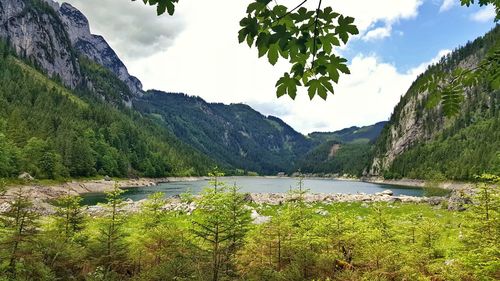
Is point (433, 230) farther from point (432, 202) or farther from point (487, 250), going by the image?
point (432, 202)

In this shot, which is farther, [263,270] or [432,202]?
[432,202]

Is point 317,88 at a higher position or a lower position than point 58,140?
lower

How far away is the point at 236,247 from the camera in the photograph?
45.6ft

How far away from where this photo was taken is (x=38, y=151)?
84625mm

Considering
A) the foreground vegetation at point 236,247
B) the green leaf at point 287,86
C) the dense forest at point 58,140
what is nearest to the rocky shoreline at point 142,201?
the dense forest at point 58,140

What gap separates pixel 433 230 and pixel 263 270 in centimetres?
648

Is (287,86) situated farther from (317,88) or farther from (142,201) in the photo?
(142,201)

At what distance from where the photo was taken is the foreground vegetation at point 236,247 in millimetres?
10977

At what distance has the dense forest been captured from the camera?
273ft

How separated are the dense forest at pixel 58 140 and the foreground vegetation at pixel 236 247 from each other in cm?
6428

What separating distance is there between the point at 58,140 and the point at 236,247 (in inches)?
4139

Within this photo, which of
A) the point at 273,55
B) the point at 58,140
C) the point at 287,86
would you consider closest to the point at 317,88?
the point at 287,86

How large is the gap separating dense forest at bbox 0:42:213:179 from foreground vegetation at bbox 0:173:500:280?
64285 mm

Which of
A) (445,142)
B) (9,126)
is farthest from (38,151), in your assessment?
(445,142)
